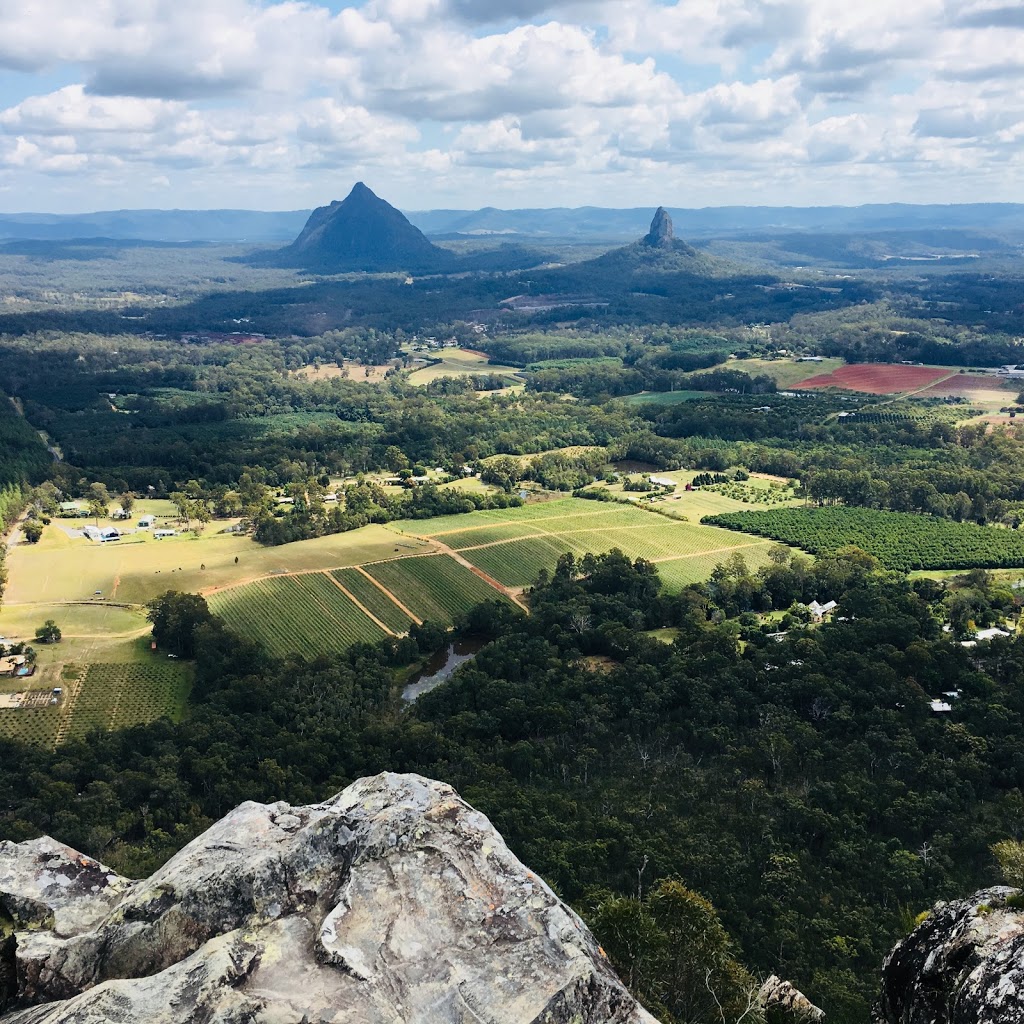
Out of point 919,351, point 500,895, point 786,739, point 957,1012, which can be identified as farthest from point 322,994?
point 919,351

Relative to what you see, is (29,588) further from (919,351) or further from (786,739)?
(919,351)

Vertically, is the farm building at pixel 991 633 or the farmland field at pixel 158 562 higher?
the farmland field at pixel 158 562

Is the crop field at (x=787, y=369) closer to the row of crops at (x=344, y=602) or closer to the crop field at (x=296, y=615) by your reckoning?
the row of crops at (x=344, y=602)

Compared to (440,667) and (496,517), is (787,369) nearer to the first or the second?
(496,517)

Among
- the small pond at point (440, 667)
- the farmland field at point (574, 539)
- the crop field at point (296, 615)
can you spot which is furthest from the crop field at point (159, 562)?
the small pond at point (440, 667)

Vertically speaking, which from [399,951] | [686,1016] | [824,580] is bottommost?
[824,580]

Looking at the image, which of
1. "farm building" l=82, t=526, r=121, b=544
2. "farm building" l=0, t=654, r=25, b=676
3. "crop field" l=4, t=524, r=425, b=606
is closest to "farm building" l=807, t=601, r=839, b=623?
"crop field" l=4, t=524, r=425, b=606

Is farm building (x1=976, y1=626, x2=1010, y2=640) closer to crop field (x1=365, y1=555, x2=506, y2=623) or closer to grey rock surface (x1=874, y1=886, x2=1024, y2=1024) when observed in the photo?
crop field (x1=365, y1=555, x2=506, y2=623)
